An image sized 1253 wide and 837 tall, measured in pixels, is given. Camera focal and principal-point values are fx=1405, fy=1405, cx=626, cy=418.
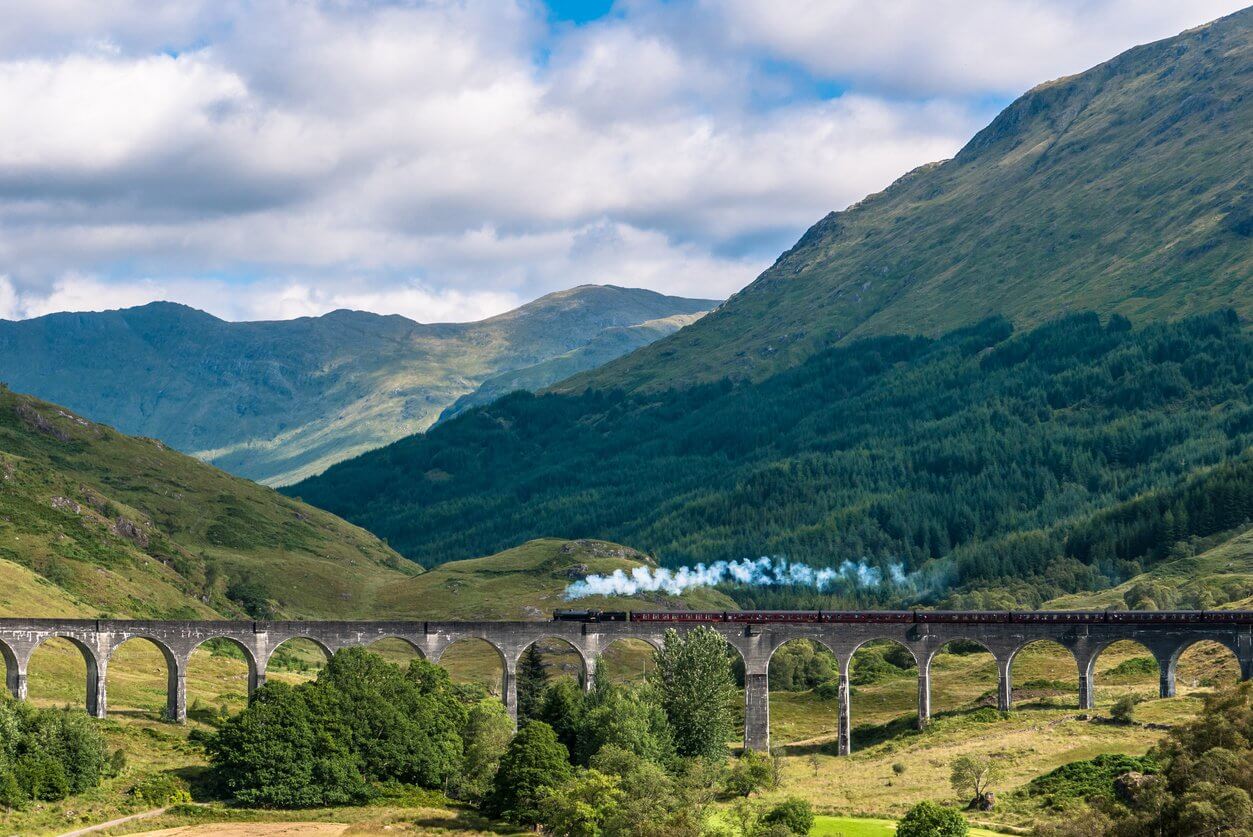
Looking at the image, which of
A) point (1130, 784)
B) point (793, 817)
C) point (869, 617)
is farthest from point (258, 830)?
point (869, 617)

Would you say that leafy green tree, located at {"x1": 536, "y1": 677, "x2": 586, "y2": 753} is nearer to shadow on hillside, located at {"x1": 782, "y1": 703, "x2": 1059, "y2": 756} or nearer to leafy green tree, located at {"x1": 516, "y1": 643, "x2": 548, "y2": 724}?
leafy green tree, located at {"x1": 516, "y1": 643, "x2": 548, "y2": 724}

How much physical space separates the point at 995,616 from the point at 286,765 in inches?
2550

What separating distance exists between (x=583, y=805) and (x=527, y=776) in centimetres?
888

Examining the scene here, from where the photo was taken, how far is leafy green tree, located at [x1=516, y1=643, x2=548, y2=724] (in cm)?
12688

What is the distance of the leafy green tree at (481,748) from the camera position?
104188mm

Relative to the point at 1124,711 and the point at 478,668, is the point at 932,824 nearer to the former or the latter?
the point at 1124,711

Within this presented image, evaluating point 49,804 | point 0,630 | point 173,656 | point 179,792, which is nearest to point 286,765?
point 179,792

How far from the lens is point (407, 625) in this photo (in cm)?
13262

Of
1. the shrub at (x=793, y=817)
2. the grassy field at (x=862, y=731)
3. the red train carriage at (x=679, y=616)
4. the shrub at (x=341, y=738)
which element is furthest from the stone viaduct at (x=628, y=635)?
the shrub at (x=793, y=817)

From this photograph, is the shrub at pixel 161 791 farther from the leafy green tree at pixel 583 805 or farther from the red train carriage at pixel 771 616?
the red train carriage at pixel 771 616

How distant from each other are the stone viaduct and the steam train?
54cm

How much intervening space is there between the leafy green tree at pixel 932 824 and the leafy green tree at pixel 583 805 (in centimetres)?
1763

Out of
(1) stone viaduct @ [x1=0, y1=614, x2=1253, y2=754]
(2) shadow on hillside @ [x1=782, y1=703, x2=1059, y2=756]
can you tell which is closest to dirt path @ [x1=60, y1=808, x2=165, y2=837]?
(1) stone viaduct @ [x1=0, y1=614, x2=1253, y2=754]

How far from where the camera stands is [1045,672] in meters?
141
